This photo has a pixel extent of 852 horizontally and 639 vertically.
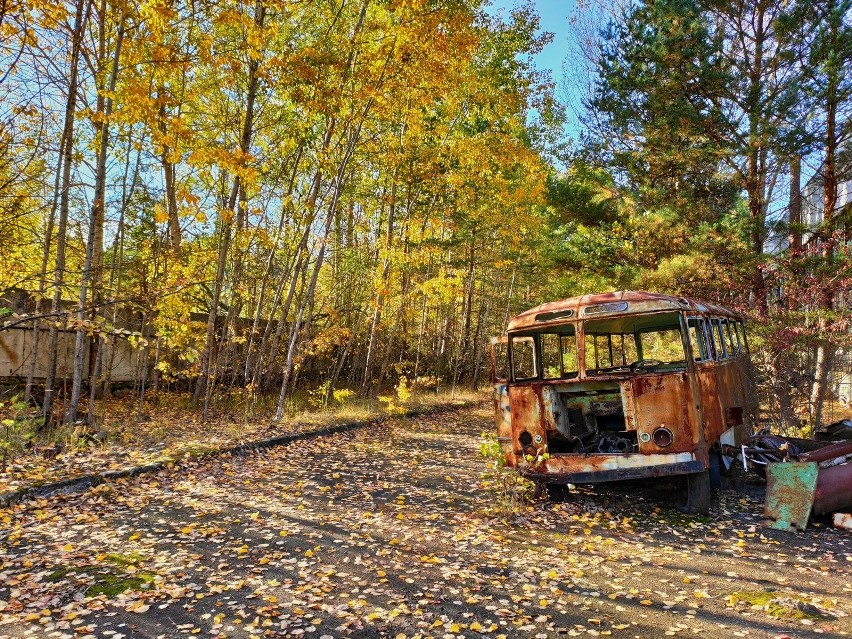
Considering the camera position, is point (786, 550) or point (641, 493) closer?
point (786, 550)

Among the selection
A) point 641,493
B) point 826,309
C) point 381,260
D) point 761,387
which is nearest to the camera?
point 641,493

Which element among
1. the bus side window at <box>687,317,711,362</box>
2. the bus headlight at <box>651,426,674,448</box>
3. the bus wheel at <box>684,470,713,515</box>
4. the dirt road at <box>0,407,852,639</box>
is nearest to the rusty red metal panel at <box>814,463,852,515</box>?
the dirt road at <box>0,407,852,639</box>

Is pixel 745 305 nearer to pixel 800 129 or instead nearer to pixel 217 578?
pixel 800 129

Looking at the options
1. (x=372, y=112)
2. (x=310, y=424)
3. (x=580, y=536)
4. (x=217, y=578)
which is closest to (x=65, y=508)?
(x=217, y=578)

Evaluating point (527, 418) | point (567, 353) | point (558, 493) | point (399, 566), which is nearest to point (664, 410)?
point (527, 418)

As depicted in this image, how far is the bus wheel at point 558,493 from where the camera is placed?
323 inches

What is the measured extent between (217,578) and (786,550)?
5.86 metres

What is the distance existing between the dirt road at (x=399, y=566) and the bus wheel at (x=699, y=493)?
0.56 ft

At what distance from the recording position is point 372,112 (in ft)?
48.4

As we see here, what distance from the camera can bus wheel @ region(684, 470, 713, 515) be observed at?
7.30 meters

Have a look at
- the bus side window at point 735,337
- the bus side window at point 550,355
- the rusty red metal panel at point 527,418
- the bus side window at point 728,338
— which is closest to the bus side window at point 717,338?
the bus side window at point 728,338

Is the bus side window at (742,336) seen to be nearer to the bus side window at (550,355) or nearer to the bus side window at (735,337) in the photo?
the bus side window at (735,337)

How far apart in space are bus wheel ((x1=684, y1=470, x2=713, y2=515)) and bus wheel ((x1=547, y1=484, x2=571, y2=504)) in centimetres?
165

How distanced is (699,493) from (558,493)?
1.87 metres
